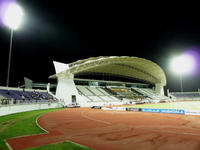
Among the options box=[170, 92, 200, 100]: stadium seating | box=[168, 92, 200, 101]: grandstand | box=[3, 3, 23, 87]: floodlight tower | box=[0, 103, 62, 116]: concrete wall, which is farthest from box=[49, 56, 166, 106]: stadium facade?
box=[3, 3, 23, 87]: floodlight tower

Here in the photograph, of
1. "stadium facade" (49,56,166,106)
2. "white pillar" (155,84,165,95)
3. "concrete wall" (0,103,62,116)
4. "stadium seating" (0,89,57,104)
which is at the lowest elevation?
"concrete wall" (0,103,62,116)

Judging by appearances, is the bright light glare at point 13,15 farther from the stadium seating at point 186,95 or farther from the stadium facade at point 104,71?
the stadium seating at point 186,95

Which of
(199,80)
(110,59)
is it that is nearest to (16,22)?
(110,59)

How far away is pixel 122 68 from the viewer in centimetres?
6397

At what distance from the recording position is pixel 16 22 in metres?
21.8

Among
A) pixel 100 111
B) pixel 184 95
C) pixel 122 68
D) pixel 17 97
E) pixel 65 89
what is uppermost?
pixel 122 68

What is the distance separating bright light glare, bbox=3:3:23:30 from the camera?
20.8 m

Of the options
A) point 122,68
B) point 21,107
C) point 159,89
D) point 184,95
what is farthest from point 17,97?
point 184,95

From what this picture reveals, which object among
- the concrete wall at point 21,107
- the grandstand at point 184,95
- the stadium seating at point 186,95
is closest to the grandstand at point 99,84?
the concrete wall at point 21,107

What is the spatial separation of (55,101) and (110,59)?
22.8 meters

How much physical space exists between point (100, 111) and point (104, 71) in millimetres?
34086

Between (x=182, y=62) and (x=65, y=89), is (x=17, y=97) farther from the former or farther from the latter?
(x=182, y=62)

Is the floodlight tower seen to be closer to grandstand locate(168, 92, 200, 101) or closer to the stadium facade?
the stadium facade

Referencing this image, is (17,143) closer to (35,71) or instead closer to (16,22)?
(16,22)
